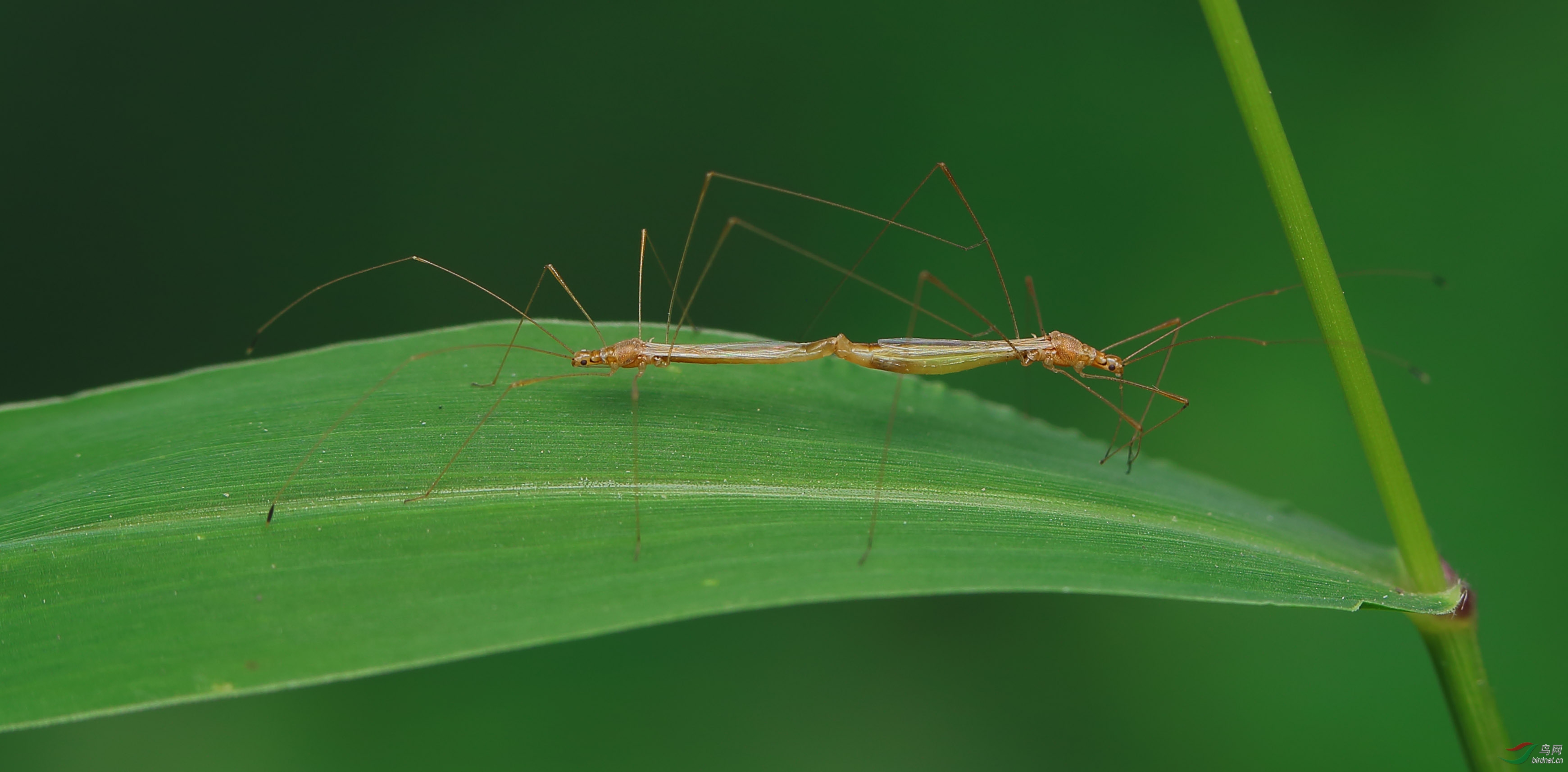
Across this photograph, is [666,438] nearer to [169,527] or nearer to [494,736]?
[169,527]

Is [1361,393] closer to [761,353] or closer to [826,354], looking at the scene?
[826,354]

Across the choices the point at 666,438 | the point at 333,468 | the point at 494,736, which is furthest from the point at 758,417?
the point at 494,736

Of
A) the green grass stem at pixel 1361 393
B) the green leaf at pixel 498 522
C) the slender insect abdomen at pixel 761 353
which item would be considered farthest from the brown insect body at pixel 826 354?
the green grass stem at pixel 1361 393

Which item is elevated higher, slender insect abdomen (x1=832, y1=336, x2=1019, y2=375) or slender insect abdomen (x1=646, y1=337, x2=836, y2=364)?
slender insect abdomen (x1=832, y1=336, x2=1019, y2=375)

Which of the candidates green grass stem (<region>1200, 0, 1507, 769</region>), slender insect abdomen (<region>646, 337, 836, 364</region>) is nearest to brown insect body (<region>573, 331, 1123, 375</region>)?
slender insect abdomen (<region>646, 337, 836, 364</region>)

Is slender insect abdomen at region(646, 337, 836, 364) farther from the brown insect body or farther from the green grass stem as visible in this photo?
the green grass stem
